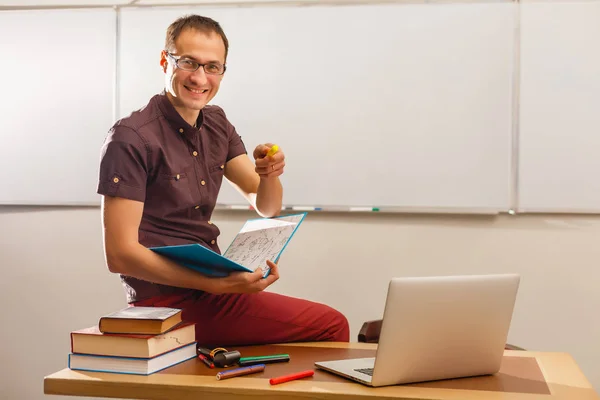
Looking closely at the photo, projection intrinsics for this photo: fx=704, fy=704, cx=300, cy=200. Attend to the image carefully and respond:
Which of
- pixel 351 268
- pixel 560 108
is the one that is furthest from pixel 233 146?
pixel 560 108

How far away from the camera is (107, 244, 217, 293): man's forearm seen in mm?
1647

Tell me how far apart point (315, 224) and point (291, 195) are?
163 millimetres

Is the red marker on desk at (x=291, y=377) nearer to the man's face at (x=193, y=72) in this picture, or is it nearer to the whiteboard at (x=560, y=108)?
the man's face at (x=193, y=72)

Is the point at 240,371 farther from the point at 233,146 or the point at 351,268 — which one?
the point at 351,268

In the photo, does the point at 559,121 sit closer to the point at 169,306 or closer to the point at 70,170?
the point at 169,306

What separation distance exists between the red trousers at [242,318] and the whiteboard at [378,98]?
120cm

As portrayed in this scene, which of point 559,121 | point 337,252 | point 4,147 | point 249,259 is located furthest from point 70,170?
point 559,121

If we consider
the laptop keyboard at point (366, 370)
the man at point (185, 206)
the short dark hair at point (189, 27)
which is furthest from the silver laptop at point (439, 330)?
the short dark hair at point (189, 27)

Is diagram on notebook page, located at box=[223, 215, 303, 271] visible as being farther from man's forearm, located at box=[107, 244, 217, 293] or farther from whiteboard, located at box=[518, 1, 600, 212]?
whiteboard, located at box=[518, 1, 600, 212]

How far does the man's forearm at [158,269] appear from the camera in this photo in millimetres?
1647

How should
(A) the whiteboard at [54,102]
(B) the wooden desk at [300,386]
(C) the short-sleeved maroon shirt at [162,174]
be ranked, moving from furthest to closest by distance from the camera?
(A) the whiteboard at [54,102] → (C) the short-sleeved maroon shirt at [162,174] → (B) the wooden desk at [300,386]

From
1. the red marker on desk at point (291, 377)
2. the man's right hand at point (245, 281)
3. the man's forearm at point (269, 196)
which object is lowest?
the red marker on desk at point (291, 377)

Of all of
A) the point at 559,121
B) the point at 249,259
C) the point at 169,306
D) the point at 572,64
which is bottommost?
the point at 169,306

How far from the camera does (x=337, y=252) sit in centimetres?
302
